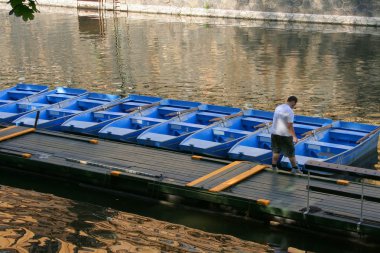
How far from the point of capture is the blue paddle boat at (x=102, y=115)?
66.2ft

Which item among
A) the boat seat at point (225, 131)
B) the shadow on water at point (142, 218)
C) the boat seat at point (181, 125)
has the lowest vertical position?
the shadow on water at point (142, 218)

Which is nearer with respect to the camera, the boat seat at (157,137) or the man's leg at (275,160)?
the man's leg at (275,160)

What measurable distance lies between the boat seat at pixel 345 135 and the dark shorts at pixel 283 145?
12.4 feet

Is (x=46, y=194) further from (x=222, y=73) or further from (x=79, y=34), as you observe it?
(x=79, y=34)

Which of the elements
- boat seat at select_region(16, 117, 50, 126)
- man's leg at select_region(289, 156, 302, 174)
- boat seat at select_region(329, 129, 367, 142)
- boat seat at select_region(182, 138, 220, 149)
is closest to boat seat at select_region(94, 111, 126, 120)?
boat seat at select_region(16, 117, 50, 126)

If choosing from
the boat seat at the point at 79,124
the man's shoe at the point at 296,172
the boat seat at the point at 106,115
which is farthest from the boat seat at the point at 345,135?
the boat seat at the point at 79,124

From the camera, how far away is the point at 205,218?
15.1 metres

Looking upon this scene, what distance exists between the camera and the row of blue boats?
18125 mm

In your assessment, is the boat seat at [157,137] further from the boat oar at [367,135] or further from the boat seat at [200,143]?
the boat oar at [367,135]

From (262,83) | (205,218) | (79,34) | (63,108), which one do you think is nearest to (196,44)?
(79,34)

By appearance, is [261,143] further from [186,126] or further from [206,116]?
[206,116]

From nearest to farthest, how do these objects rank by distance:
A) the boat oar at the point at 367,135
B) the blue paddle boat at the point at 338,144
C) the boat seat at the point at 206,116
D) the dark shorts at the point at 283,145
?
A: the dark shorts at the point at 283,145 < the blue paddle boat at the point at 338,144 < the boat oar at the point at 367,135 < the boat seat at the point at 206,116

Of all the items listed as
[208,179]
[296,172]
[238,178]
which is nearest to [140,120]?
[208,179]

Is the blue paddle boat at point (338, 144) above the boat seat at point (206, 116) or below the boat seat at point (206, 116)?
below
